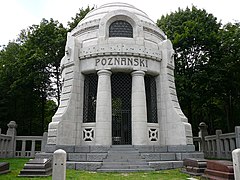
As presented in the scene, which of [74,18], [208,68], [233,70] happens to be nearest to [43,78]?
[74,18]

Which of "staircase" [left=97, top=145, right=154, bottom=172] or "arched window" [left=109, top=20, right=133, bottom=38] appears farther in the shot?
"arched window" [left=109, top=20, right=133, bottom=38]

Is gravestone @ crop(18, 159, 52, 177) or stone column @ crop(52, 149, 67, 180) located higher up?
stone column @ crop(52, 149, 67, 180)

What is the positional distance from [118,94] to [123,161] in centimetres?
589

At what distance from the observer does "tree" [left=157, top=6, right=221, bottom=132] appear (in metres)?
21.9

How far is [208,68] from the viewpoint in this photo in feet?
72.9

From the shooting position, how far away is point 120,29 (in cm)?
1659

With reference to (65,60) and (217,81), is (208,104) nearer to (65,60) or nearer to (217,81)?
(217,81)

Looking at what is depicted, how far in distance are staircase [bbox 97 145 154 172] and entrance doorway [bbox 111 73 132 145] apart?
2.51 metres

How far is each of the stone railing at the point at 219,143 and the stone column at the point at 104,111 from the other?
29.7 ft

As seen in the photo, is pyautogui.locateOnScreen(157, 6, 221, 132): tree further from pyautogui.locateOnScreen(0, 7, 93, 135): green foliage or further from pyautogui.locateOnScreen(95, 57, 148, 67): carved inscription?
pyautogui.locateOnScreen(0, 7, 93, 135): green foliage

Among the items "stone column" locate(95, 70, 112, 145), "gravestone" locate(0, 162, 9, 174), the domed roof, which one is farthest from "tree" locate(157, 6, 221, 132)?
"gravestone" locate(0, 162, 9, 174)

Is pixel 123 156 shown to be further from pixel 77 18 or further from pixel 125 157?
pixel 77 18

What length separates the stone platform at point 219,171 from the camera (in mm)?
7801

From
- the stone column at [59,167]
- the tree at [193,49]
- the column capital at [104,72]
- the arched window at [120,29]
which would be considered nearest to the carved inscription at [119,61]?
the column capital at [104,72]
